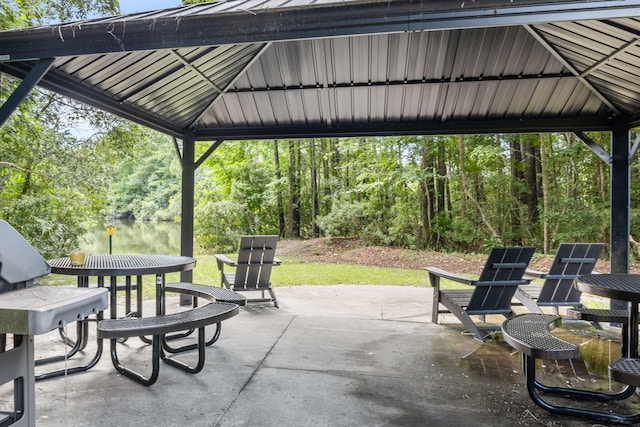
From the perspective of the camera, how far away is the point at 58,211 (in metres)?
8.25

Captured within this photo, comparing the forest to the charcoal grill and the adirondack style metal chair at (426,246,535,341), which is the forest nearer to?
the charcoal grill

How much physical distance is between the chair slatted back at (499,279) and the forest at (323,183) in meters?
6.68

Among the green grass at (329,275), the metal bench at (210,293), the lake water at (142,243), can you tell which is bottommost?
the green grass at (329,275)

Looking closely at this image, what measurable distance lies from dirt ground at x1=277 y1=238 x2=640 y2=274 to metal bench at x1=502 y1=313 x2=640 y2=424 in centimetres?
642

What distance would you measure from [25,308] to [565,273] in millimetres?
4434

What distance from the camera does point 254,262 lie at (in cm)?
507

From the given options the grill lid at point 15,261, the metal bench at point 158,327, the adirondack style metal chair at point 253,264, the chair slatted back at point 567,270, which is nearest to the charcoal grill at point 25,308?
the grill lid at point 15,261

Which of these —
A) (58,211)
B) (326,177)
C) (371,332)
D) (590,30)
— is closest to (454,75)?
(590,30)

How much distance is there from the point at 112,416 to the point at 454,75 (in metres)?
4.32

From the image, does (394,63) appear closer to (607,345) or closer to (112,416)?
(607,345)

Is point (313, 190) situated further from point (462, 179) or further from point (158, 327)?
point (158, 327)

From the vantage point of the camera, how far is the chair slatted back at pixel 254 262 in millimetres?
4984

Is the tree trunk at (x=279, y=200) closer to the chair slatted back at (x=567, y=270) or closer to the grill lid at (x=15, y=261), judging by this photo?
the chair slatted back at (x=567, y=270)

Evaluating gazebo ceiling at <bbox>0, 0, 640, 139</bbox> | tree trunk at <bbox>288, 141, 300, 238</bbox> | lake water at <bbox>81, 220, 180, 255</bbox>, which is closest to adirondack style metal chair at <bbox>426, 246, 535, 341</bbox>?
gazebo ceiling at <bbox>0, 0, 640, 139</bbox>
